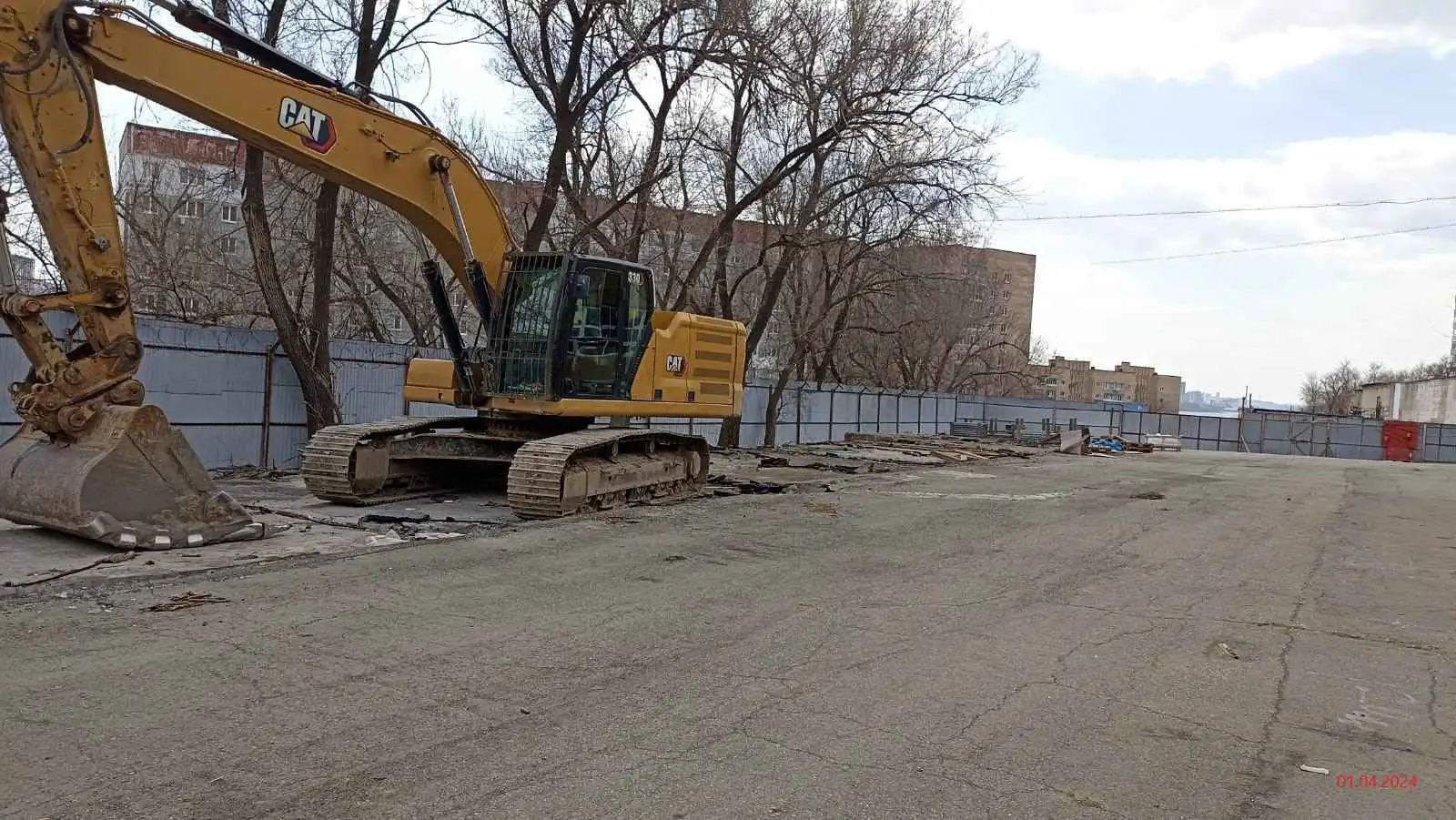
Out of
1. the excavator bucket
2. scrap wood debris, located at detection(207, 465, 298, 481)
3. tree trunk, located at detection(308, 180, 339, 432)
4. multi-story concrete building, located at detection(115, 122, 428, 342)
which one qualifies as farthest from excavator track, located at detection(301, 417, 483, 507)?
multi-story concrete building, located at detection(115, 122, 428, 342)

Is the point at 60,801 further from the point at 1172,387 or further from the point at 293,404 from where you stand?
the point at 1172,387

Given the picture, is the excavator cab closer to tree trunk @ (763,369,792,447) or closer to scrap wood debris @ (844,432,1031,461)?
scrap wood debris @ (844,432,1031,461)

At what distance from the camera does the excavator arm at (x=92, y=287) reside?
770 cm

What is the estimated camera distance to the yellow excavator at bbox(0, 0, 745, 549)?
783 centimetres

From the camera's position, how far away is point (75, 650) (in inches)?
211

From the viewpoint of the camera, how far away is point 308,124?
9.51 m

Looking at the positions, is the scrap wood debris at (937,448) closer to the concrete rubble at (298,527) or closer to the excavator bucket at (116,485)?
the concrete rubble at (298,527)

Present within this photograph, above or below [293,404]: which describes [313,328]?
above

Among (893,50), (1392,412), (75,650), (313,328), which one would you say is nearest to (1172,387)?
(1392,412)

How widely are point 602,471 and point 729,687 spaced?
631 cm

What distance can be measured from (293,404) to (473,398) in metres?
5.63

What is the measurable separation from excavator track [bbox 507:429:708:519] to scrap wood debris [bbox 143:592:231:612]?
12.7ft
